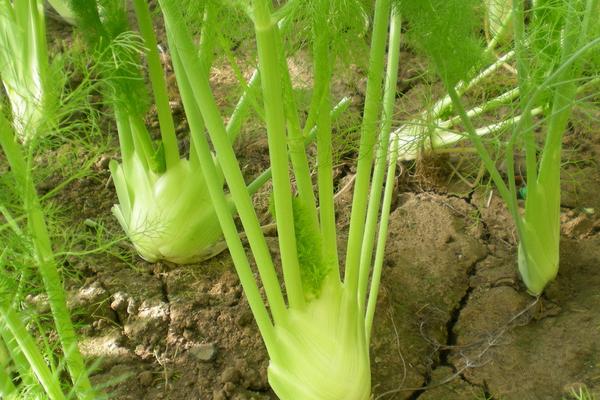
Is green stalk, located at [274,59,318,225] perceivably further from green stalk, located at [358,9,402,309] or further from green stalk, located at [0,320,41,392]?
green stalk, located at [0,320,41,392]

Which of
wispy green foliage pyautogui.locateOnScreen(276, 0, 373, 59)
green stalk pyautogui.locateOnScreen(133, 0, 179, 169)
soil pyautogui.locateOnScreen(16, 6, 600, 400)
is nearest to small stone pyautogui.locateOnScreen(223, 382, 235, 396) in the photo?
soil pyautogui.locateOnScreen(16, 6, 600, 400)

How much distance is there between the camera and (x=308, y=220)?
1183 millimetres

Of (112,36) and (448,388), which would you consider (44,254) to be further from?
(448,388)

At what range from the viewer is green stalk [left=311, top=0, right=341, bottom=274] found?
105 cm

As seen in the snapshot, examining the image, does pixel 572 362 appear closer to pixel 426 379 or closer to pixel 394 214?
pixel 426 379

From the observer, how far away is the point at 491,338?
132 centimetres

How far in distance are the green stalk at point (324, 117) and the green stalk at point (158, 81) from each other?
15.5 inches

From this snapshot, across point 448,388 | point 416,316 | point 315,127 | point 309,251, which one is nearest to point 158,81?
point 315,127

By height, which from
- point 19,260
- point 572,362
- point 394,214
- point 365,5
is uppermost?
point 365,5

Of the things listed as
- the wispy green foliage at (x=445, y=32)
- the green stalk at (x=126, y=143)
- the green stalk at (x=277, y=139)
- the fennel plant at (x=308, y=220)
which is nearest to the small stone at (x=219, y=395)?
the fennel plant at (x=308, y=220)

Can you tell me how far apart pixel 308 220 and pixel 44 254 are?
1.40 feet

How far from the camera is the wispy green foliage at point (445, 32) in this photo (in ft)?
3.57

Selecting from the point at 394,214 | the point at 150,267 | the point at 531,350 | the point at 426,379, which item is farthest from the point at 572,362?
the point at 150,267

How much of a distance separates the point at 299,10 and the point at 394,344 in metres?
0.66
